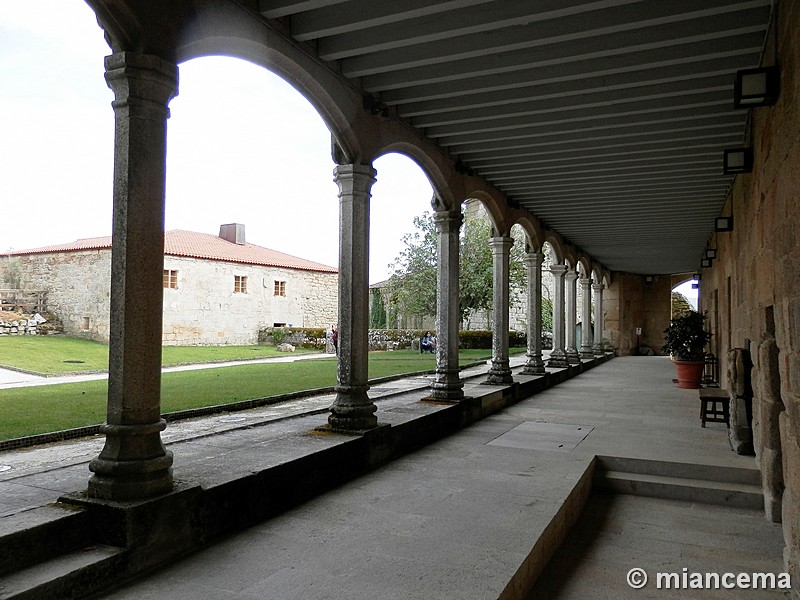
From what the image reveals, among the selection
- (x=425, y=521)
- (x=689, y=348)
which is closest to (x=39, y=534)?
(x=425, y=521)

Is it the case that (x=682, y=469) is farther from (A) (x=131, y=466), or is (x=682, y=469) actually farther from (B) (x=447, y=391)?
(A) (x=131, y=466)

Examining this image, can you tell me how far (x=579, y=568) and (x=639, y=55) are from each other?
3451mm

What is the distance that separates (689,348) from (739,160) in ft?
19.6

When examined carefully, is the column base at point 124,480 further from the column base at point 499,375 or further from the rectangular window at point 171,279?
the rectangular window at point 171,279

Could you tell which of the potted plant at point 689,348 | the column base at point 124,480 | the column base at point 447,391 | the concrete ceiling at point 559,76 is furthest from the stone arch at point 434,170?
the potted plant at point 689,348

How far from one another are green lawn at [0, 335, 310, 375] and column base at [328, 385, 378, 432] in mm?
7040

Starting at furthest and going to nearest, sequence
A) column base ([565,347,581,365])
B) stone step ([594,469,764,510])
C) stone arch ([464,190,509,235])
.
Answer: column base ([565,347,581,365])
stone arch ([464,190,509,235])
stone step ([594,469,764,510])

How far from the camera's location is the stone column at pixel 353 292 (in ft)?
14.6

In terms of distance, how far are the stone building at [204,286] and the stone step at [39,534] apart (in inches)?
594

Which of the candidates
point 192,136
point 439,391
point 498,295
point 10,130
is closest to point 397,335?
point 10,130

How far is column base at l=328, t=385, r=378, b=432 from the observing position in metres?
4.36

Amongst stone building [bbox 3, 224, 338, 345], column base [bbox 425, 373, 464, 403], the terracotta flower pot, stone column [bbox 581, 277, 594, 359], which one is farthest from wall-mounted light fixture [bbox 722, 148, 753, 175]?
stone building [bbox 3, 224, 338, 345]

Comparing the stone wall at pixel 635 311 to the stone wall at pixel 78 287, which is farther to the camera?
the stone wall at pixel 78 287

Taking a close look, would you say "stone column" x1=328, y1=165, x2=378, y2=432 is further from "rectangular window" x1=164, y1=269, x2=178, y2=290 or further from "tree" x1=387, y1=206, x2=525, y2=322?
"rectangular window" x1=164, y1=269, x2=178, y2=290
